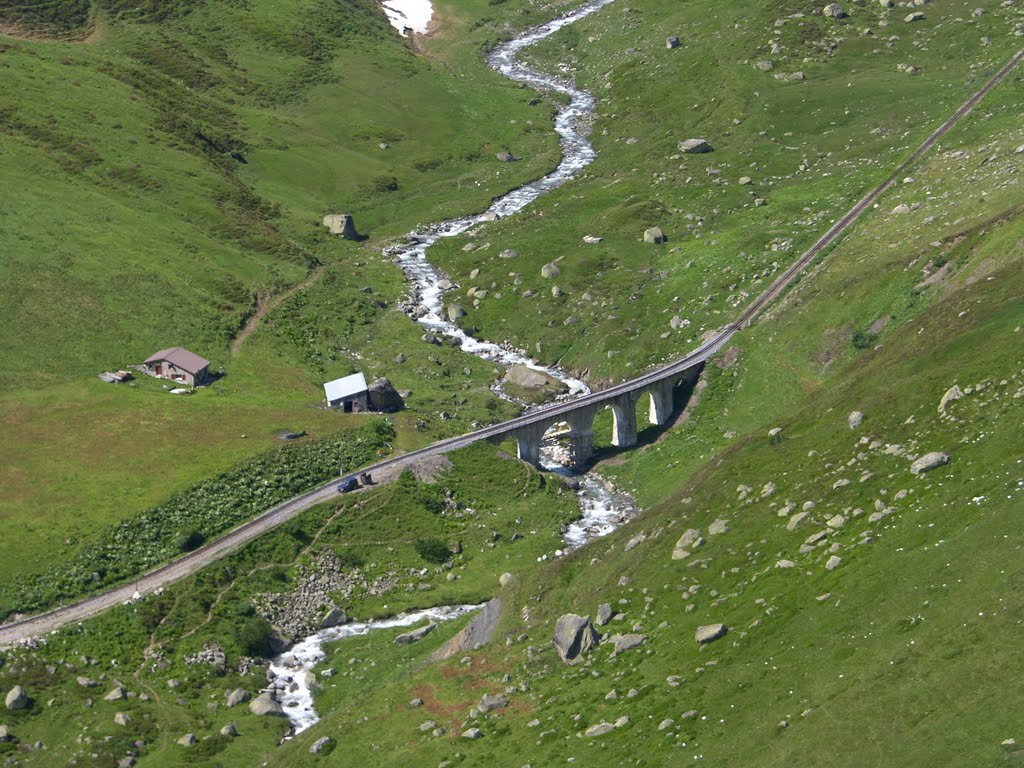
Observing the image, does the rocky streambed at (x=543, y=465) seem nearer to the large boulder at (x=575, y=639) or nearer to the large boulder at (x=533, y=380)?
the large boulder at (x=533, y=380)

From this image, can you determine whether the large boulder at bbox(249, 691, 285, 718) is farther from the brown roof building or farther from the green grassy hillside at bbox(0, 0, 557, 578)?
the brown roof building

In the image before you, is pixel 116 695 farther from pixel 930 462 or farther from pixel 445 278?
pixel 445 278

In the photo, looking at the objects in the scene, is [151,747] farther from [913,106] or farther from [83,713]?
[913,106]

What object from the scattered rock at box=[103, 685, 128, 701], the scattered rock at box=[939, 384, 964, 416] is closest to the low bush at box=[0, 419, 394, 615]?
the scattered rock at box=[103, 685, 128, 701]

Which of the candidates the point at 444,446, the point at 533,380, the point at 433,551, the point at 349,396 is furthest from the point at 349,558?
the point at 533,380

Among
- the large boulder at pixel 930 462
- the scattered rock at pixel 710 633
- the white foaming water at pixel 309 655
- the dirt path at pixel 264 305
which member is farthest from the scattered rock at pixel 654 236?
the scattered rock at pixel 710 633

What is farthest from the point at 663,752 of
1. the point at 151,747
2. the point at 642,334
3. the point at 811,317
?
the point at 642,334
